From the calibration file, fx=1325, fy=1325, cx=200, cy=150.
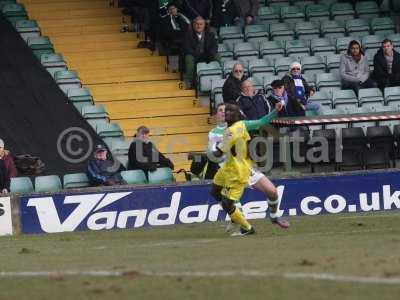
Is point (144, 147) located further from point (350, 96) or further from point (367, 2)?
point (367, 2)

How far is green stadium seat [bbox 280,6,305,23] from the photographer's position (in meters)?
27.3

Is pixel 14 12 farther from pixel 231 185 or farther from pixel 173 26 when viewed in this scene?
pixel 231 185

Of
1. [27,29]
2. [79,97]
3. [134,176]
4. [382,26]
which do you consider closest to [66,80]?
[79,97]

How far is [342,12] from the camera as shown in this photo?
27688 millimetres

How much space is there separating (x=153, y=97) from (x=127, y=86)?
67cm

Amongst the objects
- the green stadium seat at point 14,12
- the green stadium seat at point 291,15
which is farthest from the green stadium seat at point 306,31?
the green stadium seat at point 14,12

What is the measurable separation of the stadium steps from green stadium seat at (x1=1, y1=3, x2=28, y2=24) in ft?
1.29

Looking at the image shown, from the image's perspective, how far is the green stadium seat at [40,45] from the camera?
25531 mm

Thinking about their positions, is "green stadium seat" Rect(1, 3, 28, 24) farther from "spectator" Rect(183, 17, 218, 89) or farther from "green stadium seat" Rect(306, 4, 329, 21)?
"green stadium seat" Rect(306, 4, 329, 21)

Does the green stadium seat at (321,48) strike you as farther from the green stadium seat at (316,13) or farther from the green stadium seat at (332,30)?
the green stadium seat at (316,13)

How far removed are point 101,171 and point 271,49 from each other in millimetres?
6068

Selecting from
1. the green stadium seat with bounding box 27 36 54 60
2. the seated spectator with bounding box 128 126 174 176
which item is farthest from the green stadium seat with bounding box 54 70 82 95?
the seated spectator with bounding box 128 126 174 176

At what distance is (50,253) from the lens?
47.9ft

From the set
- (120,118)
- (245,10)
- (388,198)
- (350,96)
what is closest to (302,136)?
(388,198)
